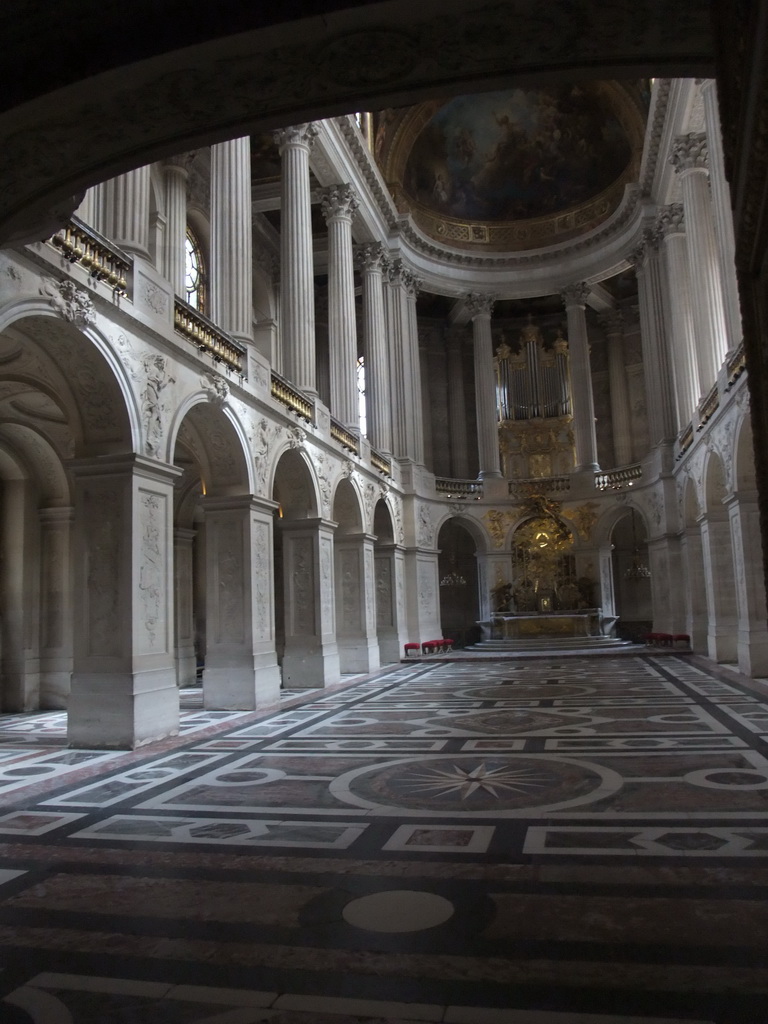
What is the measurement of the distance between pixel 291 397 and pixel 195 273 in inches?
309

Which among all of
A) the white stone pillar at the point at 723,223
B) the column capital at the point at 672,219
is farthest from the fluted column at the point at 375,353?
the white stone pillar at the point at 723,223

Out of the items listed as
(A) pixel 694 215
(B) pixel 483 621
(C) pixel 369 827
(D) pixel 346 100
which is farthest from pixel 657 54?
(B) pixel 483 621

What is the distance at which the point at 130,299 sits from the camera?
10320mm

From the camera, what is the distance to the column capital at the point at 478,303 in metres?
29.9

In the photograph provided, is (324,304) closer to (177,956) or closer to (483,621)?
(483,621)

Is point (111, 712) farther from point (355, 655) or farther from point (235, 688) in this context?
point (355, 655)

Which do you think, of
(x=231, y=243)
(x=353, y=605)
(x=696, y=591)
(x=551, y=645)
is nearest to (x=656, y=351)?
(x=696, y=591)

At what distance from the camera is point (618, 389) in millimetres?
32156

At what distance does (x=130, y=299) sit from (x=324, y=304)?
2180 centimetres

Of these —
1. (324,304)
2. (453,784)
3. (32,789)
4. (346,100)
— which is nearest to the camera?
(346,100)

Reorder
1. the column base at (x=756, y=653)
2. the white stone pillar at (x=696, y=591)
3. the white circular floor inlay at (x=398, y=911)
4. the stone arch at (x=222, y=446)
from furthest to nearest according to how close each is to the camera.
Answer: the white stone pillar at (x=696, y=591)
the column base at (x=756, y=653)
the stone arch at (x=222, y=446)
the white circular floor inlay at (x=398, y=911)

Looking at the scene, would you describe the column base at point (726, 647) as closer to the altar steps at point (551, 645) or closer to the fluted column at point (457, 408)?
the altar steps at point (551, 645)

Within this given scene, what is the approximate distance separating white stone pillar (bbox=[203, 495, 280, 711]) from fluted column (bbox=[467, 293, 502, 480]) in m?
17.0

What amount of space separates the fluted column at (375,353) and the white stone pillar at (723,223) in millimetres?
11065
